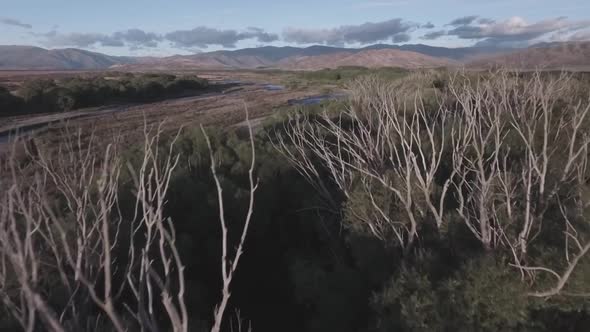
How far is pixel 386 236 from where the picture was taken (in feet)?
38.8

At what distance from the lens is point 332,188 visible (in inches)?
643

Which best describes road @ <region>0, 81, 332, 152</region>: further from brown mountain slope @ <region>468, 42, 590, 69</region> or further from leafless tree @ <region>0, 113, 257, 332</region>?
brown mountain slope @ <region>468, 42, 590, 69</region>

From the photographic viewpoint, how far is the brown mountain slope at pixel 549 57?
15.9 meters

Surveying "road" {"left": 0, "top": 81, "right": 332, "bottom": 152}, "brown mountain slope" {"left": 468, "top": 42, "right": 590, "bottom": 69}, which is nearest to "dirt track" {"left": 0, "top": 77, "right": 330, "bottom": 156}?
"road" {"left": 0, "top": 81, "right": 332, "bottom": 152}

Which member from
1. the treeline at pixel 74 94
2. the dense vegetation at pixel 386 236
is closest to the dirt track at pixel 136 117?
the treeline at pixel 74 94

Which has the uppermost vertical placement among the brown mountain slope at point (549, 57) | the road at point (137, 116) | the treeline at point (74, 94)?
the brown mountain slope at point (549, 57)

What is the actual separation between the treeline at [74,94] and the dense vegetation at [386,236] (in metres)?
33.7

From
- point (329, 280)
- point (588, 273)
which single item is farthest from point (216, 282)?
point (588, 273)

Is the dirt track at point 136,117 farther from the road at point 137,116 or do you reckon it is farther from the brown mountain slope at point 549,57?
the brown mountain slope at point 549,57

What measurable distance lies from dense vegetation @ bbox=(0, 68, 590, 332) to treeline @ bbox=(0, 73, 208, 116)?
33704mm

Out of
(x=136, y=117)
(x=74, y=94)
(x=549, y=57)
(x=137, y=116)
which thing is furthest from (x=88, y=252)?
(x=74, y=94)

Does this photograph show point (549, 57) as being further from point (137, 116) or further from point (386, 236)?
point (137, 116)

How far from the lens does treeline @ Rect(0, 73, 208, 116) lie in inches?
1757

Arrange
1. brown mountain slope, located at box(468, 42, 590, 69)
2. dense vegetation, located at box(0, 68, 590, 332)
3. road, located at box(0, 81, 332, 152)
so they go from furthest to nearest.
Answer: road, located at box(0, 81, 332, 152) < brown mountain slope, located at box(468, 42, 590, 69) < dense vegetation, located at box(0, 68, 590, 332)
